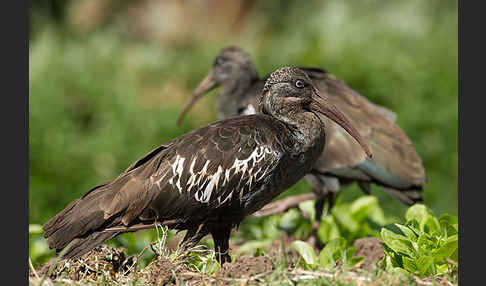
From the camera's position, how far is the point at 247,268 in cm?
401

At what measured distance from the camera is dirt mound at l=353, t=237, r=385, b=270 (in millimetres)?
5238

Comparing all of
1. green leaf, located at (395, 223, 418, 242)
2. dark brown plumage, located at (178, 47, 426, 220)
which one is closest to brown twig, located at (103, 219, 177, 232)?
green leaf, located at (395, 223, 418, 242)

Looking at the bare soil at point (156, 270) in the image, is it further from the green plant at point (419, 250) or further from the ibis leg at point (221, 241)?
the green plant at point (419, 250)

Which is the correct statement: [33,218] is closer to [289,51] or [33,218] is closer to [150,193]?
[150,193]

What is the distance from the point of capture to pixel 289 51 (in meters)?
11.3

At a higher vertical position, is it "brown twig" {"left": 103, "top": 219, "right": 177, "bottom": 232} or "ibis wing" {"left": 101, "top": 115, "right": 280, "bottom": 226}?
"ibis wing" {"left": 101, "top": 115, "right": 280, "bottom": 226}

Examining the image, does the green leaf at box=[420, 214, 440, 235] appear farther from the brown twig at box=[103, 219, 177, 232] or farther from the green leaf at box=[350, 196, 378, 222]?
the brown twig at box=[103, 219, 177, 232]

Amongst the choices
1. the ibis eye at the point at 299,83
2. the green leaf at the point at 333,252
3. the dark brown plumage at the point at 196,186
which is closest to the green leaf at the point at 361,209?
the green leaf at the point at 333,252

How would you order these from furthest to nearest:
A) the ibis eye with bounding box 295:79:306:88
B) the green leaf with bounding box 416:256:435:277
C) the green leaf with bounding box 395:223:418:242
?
1. the ibis eye with bounding box 295:79:306:88
2. the green leaf with bounding box 395:223:418:242
3. the green leaf with bounding box 416:256:435:277

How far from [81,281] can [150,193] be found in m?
0.66

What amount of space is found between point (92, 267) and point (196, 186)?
0.82m

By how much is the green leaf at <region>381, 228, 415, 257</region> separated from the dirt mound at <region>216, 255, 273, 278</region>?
0.77 meters

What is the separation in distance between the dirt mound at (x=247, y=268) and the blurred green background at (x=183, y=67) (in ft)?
14.3

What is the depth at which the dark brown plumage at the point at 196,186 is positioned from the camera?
427cm
